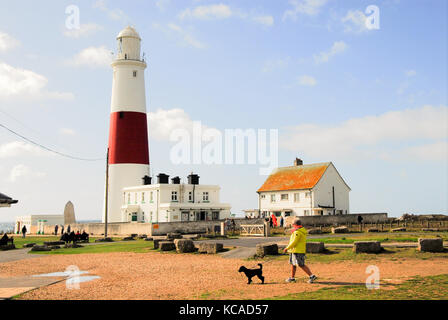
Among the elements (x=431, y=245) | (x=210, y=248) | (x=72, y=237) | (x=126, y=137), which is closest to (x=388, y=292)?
(x=431, y=245)

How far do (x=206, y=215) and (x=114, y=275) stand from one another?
125 ft

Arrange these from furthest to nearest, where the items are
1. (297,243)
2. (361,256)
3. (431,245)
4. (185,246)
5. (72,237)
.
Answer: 1. (72,237)
2. (185,246)
3. (431,245)
4. (361,256)
5. (297,243)

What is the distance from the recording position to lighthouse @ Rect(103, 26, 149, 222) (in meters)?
50.5

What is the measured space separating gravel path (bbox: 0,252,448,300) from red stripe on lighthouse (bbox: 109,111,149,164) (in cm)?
3214

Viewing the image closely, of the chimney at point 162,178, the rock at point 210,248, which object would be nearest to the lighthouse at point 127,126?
the chimney at point 162,178

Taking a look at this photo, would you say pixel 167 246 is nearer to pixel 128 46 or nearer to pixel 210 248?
pixel 210 248

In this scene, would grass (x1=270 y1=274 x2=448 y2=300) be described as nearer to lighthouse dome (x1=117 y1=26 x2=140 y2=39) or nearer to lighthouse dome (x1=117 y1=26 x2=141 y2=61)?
lighthouse dome (x1=117 y1=26 x2=141 y2=61)

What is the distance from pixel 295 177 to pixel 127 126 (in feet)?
74.3

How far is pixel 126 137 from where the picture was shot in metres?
50.2
